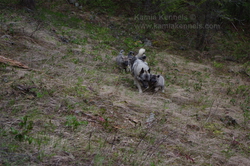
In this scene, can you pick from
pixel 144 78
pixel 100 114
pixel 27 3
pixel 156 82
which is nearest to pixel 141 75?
pixel 144 78

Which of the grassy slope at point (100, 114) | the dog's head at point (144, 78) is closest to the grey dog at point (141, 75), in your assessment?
the dog's head at point (144, 78)

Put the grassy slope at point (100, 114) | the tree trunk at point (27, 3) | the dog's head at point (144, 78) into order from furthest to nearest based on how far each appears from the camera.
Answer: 1. the tree trunk at point (27, 3)
2. the dog's head at point (144, 78)
3. the grassy slope at point (100, 114)

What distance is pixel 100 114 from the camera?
14.8ft

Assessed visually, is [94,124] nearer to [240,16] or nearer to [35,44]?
[35,44]

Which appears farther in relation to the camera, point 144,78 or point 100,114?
point 144,78

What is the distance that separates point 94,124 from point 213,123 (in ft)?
10.0

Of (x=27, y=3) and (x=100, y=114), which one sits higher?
(x=27, y=3)

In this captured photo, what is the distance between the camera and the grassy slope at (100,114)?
3.10 metres

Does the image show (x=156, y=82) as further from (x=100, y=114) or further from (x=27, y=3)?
(x=27, y=3)

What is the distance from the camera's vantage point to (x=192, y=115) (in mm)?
5656

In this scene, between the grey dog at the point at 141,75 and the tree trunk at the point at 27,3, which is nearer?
the grey dog at the point at 141,75

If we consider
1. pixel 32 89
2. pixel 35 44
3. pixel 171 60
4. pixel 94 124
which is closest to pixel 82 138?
pixel 94 124

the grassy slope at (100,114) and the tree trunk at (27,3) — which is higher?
the tree trunk at (27,3)

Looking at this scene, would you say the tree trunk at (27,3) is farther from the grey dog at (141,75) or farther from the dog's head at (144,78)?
the dog's head at (144,78)
